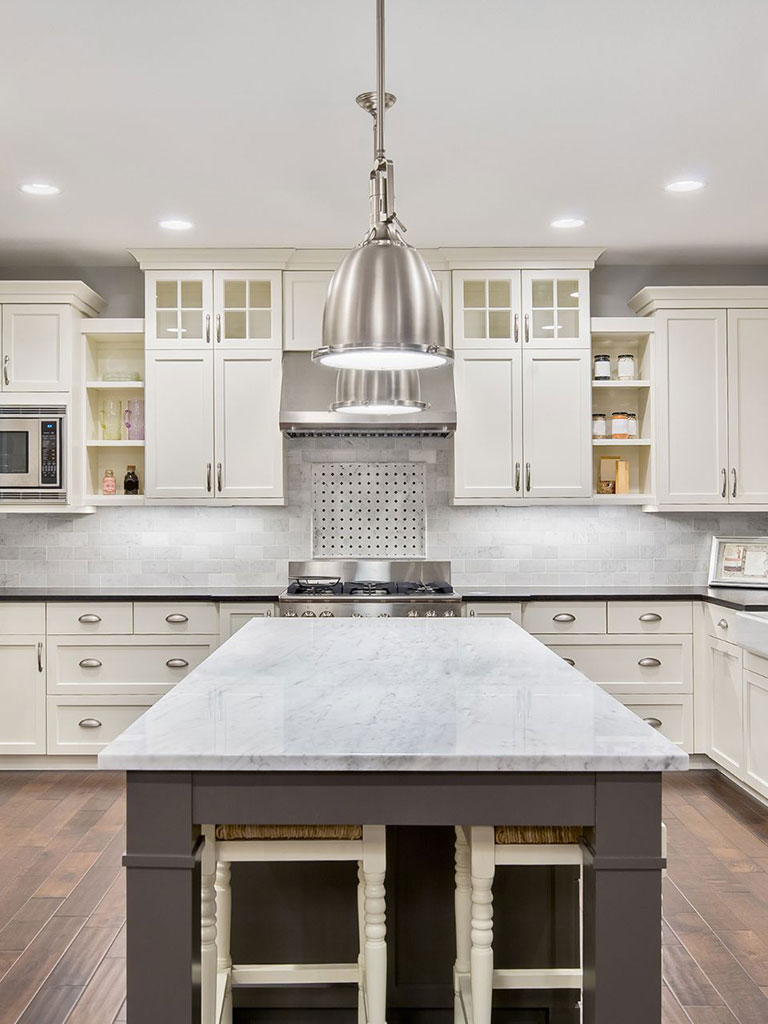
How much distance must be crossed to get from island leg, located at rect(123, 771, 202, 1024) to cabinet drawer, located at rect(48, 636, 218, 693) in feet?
10.5

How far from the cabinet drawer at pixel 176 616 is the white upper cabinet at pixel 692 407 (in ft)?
8.21

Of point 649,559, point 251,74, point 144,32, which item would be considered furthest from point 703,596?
point 144,32

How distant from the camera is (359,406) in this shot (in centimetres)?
288

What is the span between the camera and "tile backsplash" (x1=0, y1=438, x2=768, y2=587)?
532cm

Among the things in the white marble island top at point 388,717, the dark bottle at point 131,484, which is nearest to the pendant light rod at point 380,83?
the white marble island top at point 388,717

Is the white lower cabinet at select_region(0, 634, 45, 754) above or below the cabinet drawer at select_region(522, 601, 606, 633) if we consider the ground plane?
below

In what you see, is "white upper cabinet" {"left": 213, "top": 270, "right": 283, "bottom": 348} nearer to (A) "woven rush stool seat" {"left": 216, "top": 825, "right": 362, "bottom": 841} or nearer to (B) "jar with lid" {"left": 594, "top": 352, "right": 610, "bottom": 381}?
(B) "jar with lid" {"left": 594, "top": 352, "right": 610, "bottom": 381}

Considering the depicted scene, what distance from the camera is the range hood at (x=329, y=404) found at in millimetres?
4785

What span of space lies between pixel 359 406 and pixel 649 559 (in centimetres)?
304

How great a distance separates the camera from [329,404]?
475 cm

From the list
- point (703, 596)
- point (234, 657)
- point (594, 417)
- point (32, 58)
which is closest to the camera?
point (234, 657)

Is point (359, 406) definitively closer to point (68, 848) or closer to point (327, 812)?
point (327, 812)

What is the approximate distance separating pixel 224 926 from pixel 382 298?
1521mm

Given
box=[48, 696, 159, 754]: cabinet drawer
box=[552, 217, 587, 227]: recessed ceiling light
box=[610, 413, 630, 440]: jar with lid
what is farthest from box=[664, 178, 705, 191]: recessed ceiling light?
box=[48, 696, 159, 754]: cabinet drawer
